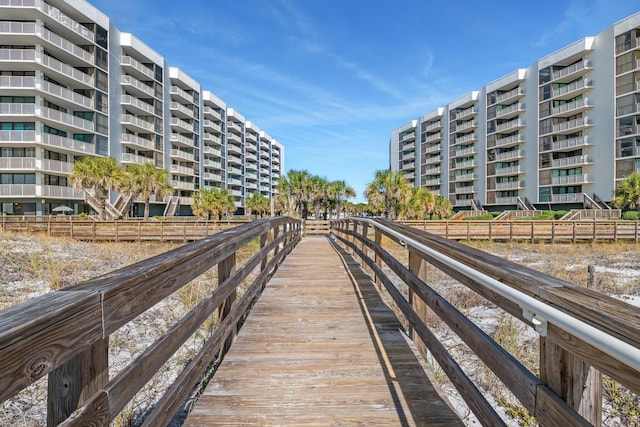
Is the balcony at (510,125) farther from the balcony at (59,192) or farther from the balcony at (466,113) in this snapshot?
the balcony at (59,192)

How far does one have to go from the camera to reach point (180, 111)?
160 feet

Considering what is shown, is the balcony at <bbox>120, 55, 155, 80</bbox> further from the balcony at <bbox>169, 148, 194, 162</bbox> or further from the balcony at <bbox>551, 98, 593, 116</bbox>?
the balcony at <bbox>551, 98, 593, 116</bbox>

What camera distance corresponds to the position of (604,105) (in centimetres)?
3866

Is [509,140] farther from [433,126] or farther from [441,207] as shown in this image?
[433,126]

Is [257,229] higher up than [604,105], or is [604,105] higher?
[604,105]

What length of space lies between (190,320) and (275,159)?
9597cm

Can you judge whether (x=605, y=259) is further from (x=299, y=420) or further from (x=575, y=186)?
(x=575, y=186)

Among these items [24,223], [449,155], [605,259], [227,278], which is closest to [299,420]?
[227,278]

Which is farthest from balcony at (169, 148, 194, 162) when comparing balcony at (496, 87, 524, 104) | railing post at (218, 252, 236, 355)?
railing post at (218, 252, 236, 355)

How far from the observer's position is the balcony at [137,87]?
39.2 m

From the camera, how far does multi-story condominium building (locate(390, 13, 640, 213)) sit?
36.9m

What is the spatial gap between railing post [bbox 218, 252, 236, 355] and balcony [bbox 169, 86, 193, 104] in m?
51.1

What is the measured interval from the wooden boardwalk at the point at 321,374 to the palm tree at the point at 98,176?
28668mm

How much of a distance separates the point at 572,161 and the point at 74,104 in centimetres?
5494
